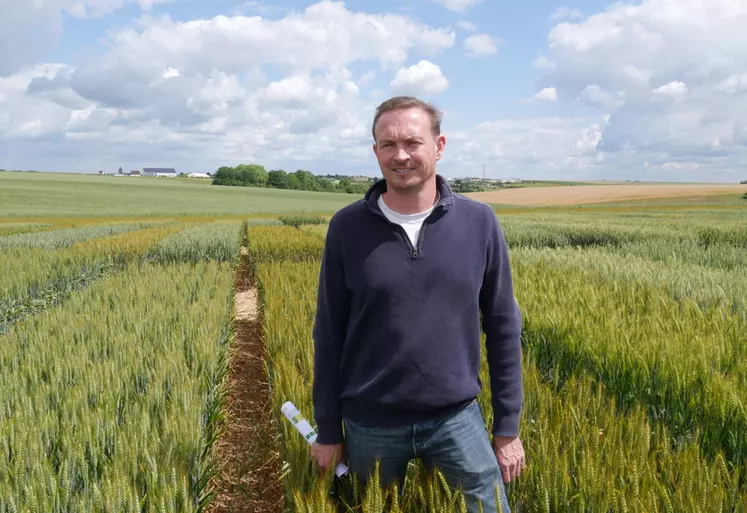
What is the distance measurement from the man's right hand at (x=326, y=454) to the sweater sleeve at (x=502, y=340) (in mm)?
547

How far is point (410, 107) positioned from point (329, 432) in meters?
1.11

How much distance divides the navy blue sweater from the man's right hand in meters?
0.03

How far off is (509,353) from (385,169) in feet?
2.50

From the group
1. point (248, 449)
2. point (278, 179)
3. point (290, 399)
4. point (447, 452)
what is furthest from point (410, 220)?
point (278, 179)

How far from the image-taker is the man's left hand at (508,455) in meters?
1.76

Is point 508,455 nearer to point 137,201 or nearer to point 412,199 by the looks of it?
point 412,199

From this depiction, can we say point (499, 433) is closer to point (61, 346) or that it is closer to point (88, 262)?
point (61, 346)

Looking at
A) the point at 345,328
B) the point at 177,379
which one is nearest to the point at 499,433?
the point at 345,328

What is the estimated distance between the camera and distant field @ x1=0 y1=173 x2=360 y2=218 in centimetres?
4178

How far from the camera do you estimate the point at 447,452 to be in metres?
1.65

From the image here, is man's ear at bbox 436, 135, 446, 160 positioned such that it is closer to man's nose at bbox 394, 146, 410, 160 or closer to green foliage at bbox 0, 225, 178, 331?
man's nose at bbox 394, 146, 410, 160

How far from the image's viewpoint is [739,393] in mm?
2535

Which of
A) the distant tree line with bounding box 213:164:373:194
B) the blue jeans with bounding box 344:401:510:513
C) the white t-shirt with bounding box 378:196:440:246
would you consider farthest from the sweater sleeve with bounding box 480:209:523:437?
the distant tree line with bounding box 213:164:373:194

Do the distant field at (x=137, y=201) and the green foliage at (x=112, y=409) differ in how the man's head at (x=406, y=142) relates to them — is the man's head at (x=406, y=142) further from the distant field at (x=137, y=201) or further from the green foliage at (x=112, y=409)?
the distant field at (x=137, y=201)
